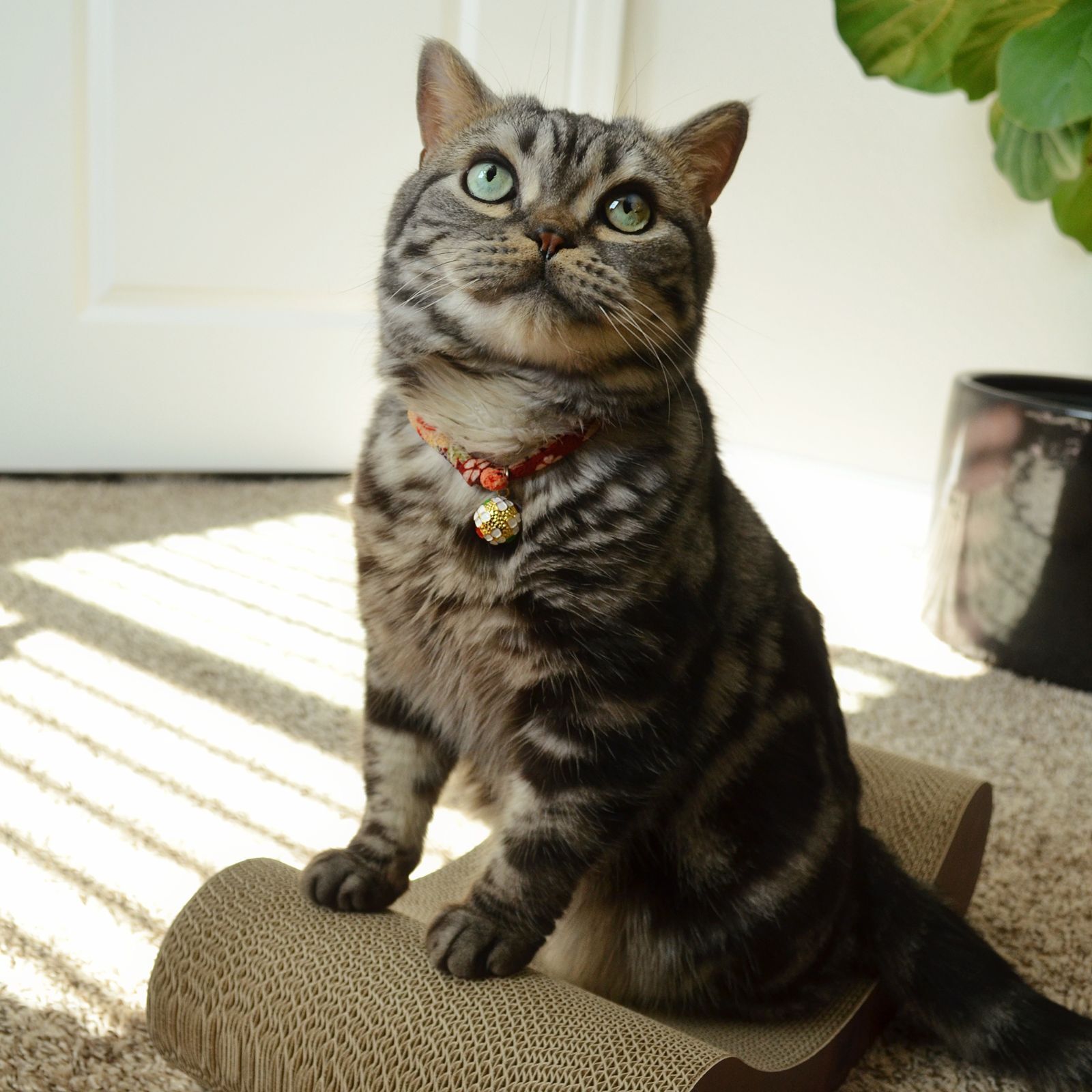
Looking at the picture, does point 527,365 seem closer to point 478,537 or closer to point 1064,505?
point 478,537

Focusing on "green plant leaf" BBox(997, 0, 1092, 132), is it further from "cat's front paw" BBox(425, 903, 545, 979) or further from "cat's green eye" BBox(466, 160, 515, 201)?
"cat's front paw" BBox(425, 903, 545, 979)

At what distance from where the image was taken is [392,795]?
1.03 meters

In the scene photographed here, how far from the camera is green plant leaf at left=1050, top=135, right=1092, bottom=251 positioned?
1.92 meters

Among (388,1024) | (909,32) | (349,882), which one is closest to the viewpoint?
(388,1024)

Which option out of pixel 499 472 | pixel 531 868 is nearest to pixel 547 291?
pixel 499 472

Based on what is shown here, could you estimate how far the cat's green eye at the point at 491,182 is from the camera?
0.91 m

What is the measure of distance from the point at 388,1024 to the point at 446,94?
2.46 feet

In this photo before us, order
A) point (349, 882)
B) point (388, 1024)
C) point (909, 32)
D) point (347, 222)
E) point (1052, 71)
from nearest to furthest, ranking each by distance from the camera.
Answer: point (388, 1024)
point (349, 882)
point (1052, 71)
point (909, 32)
point (347, 222)

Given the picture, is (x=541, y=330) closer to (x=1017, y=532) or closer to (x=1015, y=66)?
(x=1015, y=66)

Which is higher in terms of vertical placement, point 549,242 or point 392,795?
point 549,242

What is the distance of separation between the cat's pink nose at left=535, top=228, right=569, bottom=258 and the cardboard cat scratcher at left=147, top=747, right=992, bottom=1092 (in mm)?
538

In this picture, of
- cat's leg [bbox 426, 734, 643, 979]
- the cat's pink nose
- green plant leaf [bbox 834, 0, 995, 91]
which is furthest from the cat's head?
green plant leaf [bbox 834, 0, 995, 91]

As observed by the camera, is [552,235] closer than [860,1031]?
Yes

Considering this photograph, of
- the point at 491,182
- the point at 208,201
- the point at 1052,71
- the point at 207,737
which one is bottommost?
the point at 207,737
